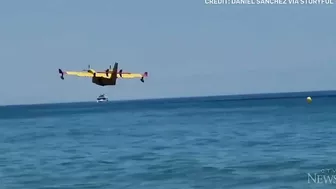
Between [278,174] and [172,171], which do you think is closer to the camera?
[278,174]

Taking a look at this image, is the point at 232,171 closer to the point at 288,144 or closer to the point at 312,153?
the point at 312,153

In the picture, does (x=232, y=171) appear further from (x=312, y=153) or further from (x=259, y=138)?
(x=259, y=138)

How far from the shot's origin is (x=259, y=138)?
77312mm

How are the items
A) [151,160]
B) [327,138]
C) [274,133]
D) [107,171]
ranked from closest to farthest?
1. [107,171]
2. [151,160]
3. [327,138]
4. [274,133]

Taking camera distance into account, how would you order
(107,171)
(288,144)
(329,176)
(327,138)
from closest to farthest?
(329,176) → (107,171) → (288,144) → (327,138)

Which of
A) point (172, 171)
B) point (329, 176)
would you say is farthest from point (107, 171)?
point (329, 176)

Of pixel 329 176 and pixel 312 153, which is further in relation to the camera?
pixel 312 153

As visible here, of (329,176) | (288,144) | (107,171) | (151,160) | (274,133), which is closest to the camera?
(329,176)

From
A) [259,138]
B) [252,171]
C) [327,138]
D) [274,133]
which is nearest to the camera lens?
[252,171]

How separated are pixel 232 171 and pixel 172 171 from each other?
4.20 m

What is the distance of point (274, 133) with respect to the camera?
8462 centimetres

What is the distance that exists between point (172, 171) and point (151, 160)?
8348 millimetres

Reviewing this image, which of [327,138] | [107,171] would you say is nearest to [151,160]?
[107,171]

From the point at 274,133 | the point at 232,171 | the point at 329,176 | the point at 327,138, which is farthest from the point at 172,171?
the point at 274,133
